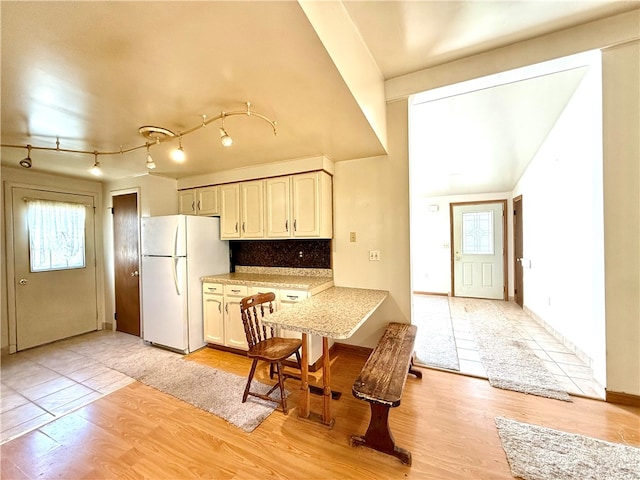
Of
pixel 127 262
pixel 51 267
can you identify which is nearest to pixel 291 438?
pixel 127 262

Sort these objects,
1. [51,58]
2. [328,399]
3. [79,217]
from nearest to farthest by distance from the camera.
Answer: [51,58] < [328,399] < [79,217]

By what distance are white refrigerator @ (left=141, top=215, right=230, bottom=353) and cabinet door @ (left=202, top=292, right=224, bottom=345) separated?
94mm

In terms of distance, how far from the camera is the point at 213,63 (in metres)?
1.36

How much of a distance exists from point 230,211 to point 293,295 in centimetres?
161

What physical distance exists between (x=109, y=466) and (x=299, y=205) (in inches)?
101

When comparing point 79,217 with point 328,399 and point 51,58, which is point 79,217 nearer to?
point 51,58

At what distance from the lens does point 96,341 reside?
3.54 meters

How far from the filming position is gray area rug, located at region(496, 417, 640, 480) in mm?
1409

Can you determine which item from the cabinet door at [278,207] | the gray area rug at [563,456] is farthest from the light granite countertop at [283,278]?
the gray area rug at [563,456]

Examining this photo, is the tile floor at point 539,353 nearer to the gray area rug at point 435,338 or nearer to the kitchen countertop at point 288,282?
the gray area rug at point 435,338

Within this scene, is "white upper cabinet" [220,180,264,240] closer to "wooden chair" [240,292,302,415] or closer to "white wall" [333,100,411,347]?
"white wall" [333,100,411,347]

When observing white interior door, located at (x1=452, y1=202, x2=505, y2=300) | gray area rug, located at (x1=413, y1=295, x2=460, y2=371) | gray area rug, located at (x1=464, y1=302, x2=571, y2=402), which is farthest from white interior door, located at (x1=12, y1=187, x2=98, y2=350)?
white interior door, located at (x1=452, y1=202, x2=505, y2=300)

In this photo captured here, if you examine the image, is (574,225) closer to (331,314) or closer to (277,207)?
(331,314)

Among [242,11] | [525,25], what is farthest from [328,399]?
[525,25]
